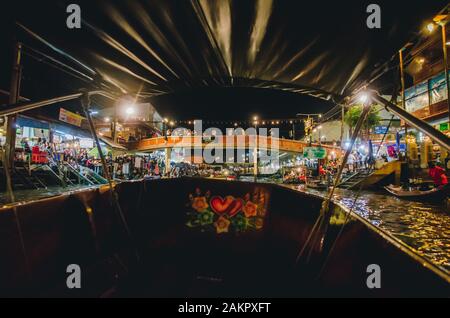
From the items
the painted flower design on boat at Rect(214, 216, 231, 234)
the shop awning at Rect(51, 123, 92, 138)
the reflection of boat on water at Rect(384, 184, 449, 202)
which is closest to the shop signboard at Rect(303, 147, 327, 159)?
the reflection of boat on water at Rect(384, 184, 449, 202)

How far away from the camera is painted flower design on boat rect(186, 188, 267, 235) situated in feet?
12.4

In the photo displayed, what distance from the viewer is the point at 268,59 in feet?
7.51

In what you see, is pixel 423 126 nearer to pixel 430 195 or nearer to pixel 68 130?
pixel 430 195

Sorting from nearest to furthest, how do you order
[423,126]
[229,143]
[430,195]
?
1. [423,126]
2. [430,195]
3. [229,143]

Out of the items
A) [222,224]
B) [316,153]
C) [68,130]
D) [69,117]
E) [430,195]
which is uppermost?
[69,117]

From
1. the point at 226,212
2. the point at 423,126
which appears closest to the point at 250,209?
the point at 226,212

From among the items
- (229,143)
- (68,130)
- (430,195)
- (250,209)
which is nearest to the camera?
(250,209)

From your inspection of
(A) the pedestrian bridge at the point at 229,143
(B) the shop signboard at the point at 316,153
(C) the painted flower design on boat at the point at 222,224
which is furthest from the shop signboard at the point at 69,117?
(A) the pedestrian bridge at the point at 229,143

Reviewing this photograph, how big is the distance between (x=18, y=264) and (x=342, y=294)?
11.3ft

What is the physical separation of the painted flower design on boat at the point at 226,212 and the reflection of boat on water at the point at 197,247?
0.06 ft

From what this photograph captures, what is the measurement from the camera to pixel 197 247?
154 inches

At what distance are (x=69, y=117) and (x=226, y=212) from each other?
9.91 m
